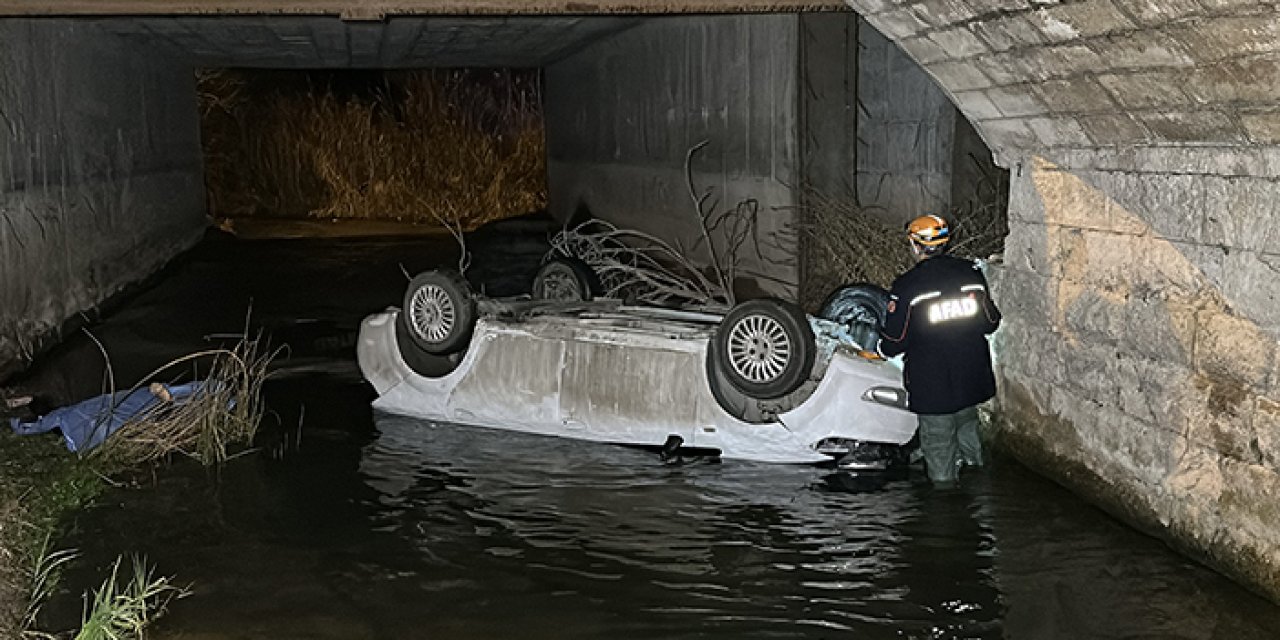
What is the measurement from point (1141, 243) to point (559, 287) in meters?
4.84

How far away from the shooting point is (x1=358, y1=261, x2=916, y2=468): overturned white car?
732 cm

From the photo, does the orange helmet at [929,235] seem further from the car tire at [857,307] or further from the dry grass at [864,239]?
the dry grass at [864,239]

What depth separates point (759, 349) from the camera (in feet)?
24.1

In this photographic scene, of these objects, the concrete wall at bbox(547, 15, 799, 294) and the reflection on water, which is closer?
the reflection on water

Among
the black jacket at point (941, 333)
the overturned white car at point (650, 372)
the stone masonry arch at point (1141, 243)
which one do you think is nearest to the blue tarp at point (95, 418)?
the overturned white car at point (650, 372)

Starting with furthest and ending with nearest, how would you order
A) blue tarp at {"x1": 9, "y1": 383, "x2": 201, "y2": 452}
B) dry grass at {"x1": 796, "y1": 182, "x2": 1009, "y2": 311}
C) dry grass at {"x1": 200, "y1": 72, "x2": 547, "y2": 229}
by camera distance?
dry grass at {"x1": 200, "y1": 72, "x2": 547, "y2": 229} → dry grass at {"x1": 796, "y1": 182, "x2": 1009, "y2": 311} → blue tarp at {"x1": 9, "y1": 383, "x2": 201, "y2": 452}

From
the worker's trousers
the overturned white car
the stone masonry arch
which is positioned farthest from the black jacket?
the stone masonry arch

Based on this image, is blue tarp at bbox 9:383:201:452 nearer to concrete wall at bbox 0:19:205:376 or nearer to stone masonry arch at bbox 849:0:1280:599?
concrete wall at bbox 0:19:205:376

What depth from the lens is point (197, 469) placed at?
7.73 meters

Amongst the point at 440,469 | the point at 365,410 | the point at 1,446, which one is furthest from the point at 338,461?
the point at 1,446

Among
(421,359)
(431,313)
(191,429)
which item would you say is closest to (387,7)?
(431,313)

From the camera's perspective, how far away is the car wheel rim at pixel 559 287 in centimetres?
962

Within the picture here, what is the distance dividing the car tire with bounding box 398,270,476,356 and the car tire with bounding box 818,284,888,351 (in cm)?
259

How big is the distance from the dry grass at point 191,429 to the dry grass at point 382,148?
63.8 feet
